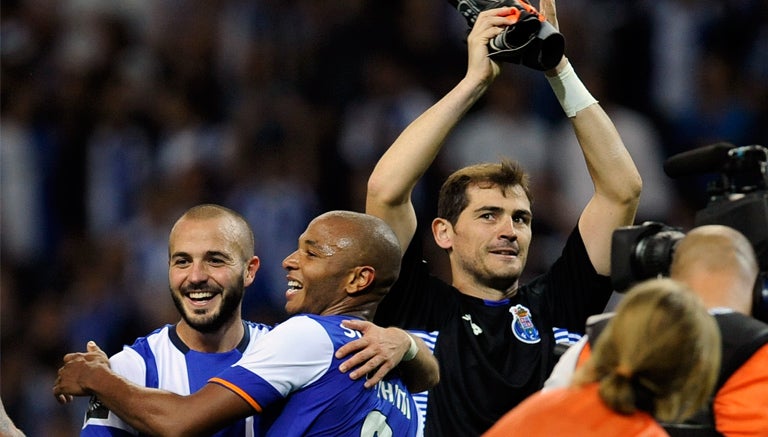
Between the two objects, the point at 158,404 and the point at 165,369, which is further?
the point at 165,369

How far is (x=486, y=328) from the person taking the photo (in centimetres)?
443

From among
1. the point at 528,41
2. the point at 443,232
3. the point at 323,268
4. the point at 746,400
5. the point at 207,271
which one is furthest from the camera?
the point at 443,232

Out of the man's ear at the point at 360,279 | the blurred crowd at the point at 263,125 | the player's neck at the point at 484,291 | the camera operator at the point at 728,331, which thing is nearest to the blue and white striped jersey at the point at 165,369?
the man's ear at the point at 360,279

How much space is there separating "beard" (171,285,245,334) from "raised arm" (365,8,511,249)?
70cm

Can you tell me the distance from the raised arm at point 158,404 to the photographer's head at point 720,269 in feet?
3.93

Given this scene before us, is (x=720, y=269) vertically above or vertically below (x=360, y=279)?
below

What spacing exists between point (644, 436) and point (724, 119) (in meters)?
5.84

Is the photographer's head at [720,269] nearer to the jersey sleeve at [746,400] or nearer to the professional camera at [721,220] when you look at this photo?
the professional camera at [721,220]

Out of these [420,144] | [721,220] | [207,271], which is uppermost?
[420,144]

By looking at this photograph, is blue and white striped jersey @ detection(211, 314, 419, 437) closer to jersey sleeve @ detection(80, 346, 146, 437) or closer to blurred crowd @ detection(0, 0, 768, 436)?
jersey sleeve @ detection(80, 346, 146, 437)

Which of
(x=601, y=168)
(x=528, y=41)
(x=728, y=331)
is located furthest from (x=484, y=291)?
(x=728, y=331)

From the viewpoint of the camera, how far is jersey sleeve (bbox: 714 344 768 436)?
284 centimetres

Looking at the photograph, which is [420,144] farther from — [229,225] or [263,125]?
[263,125]

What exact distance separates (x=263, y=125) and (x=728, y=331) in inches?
228
